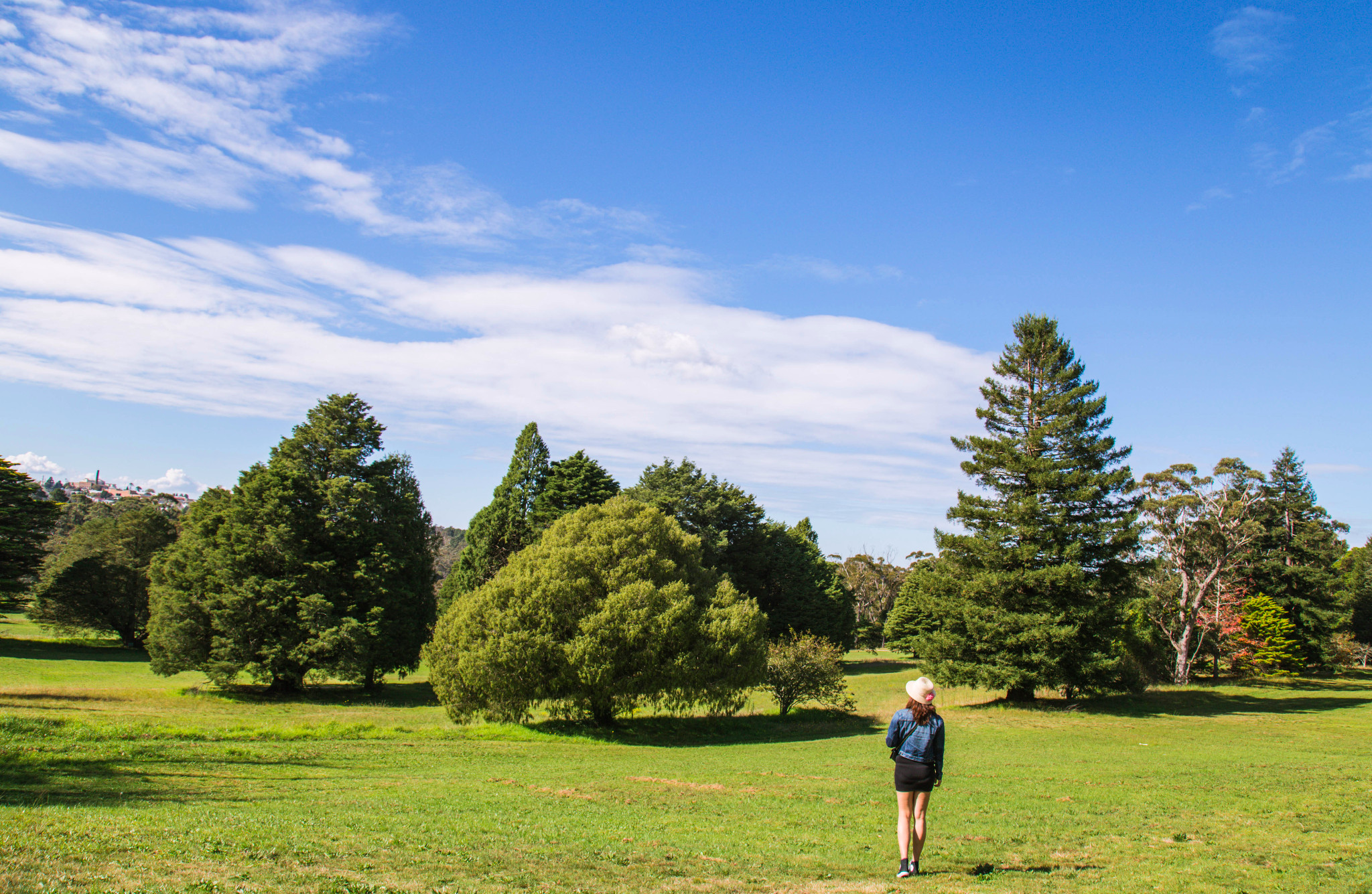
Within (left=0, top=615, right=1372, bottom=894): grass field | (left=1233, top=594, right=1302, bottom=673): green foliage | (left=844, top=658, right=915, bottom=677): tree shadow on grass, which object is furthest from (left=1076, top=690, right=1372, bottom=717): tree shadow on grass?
(left=844, top=658, right=915, bottom=677): tree shadow on grass

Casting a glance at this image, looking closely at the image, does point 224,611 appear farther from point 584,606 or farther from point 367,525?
point 584,606

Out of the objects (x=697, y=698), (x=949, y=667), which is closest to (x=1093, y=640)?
(x=949, y=667)

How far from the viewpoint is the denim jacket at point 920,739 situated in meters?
8.54

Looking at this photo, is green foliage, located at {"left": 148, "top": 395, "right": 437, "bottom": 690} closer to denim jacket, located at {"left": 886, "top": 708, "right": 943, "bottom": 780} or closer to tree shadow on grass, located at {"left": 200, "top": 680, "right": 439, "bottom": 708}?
tree shadow on grass, located at {"left": 200, "top": 680, "right": 439, "bottom": 708}

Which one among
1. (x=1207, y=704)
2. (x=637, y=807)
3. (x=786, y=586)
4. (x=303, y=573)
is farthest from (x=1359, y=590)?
(x=303, y=573)

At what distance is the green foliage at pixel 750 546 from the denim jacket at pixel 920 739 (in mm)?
51139

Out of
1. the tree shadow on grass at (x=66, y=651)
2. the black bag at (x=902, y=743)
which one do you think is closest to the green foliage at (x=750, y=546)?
the tree shadow on grass at (x=66, y=651)

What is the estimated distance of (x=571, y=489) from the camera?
57531 millimetres

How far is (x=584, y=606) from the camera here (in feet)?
99.1

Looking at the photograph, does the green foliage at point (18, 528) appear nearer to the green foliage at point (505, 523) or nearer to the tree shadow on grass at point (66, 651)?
the tree shadow on grass at point (66, 651)

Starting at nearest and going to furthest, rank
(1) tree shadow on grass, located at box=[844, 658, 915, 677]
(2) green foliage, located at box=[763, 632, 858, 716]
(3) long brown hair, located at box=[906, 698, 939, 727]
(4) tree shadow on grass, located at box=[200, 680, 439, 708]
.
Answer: (3) long brown hair, located at box=[906, 698, 939, 727] < (2) green foliage, located at box=[763, 632, 858, 716] < (4) tree shadow on grass, located at box=[200, 680, 439, 708] < (1) tree shadow on grass, located at box=[844, 658, 915, 677]

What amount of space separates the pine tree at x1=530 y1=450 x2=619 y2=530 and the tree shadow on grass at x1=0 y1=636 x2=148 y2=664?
106 feet

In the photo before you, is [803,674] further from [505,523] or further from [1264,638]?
[1264,638]

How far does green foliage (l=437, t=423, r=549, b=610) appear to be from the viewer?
55938 millimetres
